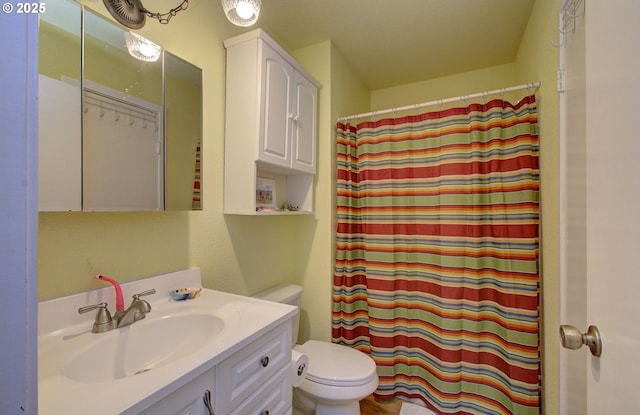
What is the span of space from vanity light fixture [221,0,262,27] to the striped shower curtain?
0.94 meters

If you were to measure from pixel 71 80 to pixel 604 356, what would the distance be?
5.09ft

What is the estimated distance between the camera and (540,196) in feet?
4.41

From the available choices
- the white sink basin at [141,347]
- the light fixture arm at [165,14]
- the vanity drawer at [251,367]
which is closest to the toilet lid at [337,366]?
the vanity drawer at [251,367]

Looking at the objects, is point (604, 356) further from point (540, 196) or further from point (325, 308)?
point (325, 308)

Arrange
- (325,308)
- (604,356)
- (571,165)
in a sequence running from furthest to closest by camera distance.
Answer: (325,308) < (571,165) < (604,356)

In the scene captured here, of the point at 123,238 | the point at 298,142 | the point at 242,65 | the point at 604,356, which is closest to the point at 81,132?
the point at 123,238

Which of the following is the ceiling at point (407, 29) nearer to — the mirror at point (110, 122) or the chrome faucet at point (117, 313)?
the mirror at point (110, 122)

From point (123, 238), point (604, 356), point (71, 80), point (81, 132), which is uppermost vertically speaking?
point (71, 80)

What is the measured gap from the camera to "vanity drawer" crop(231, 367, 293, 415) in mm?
810

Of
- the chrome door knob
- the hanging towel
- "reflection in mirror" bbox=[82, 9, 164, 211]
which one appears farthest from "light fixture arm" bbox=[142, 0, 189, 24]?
the chrome door knob

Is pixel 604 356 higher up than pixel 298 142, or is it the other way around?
pixel 298 142

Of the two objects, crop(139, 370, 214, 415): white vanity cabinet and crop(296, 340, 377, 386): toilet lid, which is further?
crop(296, 340, 377, 386): toilet lid

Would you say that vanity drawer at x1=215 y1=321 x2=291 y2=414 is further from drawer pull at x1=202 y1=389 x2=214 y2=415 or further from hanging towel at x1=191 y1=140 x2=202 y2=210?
hanging towel at x1=191 y1=140 x2=202 y2=210

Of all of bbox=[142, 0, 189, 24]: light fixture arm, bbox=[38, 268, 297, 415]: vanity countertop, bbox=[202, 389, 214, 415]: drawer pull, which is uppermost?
bbox=[142, 0, 189, 24]: light fixture arm
